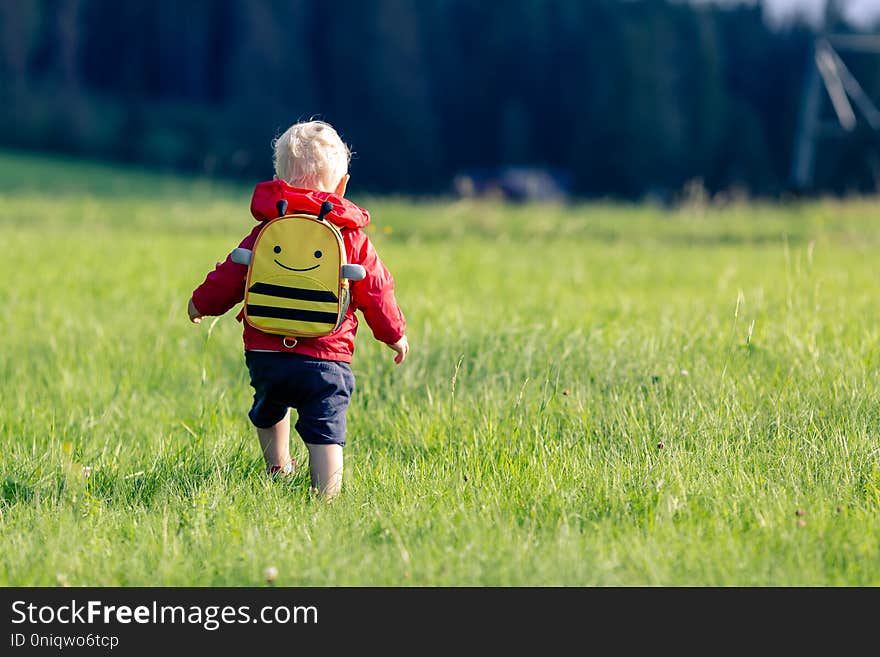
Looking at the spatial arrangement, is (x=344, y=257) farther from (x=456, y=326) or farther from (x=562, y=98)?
(x=562, y=98)

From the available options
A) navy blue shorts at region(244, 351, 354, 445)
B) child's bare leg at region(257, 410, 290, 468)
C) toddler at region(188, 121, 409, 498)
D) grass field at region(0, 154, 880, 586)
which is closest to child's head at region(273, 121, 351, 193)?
toddler at region(188, 121, 409, 498)

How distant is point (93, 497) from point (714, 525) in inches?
82.2

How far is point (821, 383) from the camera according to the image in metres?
4.35

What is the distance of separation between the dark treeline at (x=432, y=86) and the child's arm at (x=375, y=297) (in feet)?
131

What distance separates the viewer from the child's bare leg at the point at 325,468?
3545 millimetres

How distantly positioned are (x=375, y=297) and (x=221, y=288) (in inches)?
21.7

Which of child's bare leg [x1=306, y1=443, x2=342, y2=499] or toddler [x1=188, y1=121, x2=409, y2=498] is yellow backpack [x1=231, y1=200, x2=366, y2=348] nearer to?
toddler [x1=188, y1=121, x2=409, y2=498]

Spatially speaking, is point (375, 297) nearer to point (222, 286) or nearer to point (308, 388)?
point (308, 388)

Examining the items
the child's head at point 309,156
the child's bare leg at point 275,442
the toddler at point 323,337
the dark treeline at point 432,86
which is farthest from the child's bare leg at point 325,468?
the dark treeline at point 432,86

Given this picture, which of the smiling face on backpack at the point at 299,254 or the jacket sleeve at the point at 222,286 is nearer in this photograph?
the smiling face on backpack at the point at 299,254

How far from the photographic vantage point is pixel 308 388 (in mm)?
3518

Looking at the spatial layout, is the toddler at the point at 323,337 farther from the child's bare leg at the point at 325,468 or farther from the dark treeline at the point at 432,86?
the dark treeline at the point at 432,86

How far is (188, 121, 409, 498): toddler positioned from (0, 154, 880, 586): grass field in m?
0.23
